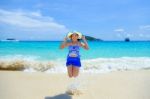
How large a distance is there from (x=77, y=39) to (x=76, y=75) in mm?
668

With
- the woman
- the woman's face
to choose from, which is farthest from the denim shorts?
the woman's face

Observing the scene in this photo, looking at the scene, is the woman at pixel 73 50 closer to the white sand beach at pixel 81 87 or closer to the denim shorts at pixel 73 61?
the denim shorts at pixel 73 61

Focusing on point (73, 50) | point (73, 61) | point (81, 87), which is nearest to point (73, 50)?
point (73, 50)

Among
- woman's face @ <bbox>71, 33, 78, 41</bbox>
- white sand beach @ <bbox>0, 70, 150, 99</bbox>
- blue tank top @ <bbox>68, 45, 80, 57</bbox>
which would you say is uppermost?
woman's face @ <bbox>71, 33, 78, 41</bbox>

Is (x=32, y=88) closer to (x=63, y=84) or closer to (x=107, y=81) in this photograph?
(x=63, y=84)

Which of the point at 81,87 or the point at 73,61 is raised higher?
the point at 73,61

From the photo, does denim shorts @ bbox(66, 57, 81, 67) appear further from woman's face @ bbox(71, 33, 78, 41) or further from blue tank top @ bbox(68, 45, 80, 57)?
woman's face @ bbox(71, 33, 78, 41)

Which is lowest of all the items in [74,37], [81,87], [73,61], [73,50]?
A: [81,87]

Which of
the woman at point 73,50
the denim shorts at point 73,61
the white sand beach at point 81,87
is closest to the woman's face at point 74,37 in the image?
the woman at point 73,50

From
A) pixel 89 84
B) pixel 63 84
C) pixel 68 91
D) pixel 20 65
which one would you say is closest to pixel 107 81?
pixel 89 84

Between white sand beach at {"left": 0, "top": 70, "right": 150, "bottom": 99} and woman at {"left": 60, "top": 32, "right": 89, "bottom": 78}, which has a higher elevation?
woman at {"left": 60, "top": 32, "right": 89, "bottom": 78}

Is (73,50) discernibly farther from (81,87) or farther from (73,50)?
(81,87)

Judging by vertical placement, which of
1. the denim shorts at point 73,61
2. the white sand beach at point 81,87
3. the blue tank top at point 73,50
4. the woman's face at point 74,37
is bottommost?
the white sand beach at point 81,87

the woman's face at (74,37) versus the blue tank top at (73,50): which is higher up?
the woman's face at (74,37)
